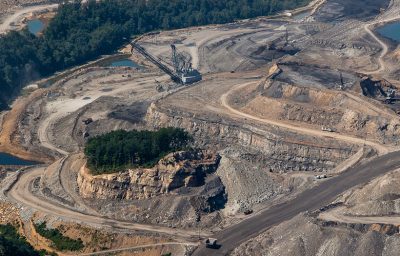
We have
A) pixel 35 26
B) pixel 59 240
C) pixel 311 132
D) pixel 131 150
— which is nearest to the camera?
pixel 59 240

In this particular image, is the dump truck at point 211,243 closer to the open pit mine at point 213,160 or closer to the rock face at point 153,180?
the open pit mine at point 213,160

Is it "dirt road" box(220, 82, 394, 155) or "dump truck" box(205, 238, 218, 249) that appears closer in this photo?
"dump truck" box(205, 238, 218, 249)

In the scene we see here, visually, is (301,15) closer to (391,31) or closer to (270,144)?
(391,31)

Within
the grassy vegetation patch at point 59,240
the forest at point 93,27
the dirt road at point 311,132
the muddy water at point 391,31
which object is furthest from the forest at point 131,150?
the muddy water at point 391,31

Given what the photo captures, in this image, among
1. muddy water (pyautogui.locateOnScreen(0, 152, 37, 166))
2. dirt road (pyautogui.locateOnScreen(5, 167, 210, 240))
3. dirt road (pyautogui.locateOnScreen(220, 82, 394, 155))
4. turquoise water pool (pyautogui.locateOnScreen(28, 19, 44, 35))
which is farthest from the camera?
turquoise water pool (pyautogui.locateOnScreen(28, 19, 44, 35))

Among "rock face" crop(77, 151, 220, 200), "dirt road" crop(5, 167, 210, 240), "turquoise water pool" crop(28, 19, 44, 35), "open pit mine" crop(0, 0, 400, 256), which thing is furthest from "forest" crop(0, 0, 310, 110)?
"rock face" crop(77, 151, 220, 200)

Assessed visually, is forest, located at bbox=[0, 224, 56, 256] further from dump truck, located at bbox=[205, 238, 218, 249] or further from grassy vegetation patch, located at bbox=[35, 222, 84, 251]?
dump truck, located at bbox=[205, 238, 218, 249]

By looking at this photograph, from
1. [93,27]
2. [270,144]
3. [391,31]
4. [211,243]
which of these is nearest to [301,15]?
[391,31]
